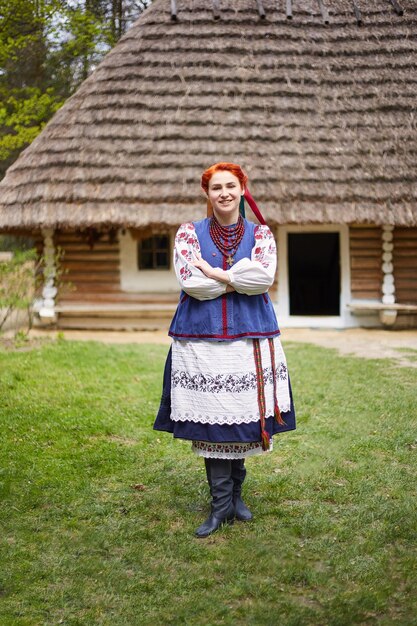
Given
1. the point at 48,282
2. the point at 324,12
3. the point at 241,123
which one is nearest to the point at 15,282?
the point at 48,282

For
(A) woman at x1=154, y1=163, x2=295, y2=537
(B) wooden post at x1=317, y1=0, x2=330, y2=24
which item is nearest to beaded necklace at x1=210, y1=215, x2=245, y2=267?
(A) woman at x1=154, y1=163, x2=295, y2=537

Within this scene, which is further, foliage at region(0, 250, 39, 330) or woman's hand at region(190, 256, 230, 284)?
foliage at region(0, 250, 39, 330)

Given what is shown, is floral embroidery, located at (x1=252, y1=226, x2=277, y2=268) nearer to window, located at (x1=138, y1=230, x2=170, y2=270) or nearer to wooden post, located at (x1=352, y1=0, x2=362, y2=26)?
window, located at (x1=138, y1=230, x2=170, y2=270)

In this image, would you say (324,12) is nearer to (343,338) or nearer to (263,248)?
(343,338)

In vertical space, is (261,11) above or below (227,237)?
above

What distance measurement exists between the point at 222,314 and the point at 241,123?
777 cm

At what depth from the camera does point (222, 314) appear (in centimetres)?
340

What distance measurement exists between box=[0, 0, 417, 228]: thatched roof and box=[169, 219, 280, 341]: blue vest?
6.52 meters

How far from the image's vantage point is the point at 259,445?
351 cm

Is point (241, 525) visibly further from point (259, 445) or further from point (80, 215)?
point (80, 215)

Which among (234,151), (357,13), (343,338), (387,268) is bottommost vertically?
(343,338)

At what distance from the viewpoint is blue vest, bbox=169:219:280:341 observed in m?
3.38

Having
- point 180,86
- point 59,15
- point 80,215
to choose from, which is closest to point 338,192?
point 180,86

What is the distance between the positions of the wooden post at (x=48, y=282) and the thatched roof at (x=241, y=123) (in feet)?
3.00
